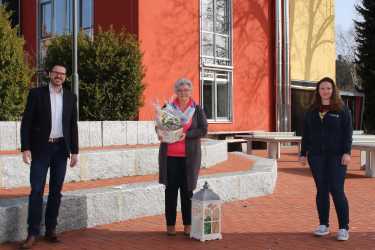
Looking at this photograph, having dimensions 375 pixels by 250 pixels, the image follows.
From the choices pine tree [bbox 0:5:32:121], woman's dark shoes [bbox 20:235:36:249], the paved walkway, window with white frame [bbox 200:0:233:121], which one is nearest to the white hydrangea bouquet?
the paved walkway

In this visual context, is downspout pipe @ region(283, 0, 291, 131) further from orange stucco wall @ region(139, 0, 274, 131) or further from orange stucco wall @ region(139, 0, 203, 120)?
orange stucco wall @ region(139, 0, 203, 120)

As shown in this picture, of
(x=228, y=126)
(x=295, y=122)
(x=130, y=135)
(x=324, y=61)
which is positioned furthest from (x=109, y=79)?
(x=324, y=61)

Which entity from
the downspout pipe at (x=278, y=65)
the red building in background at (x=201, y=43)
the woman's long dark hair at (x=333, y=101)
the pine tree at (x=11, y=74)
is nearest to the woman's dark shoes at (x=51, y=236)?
the woman's long dark hair at (x=333, y=101)

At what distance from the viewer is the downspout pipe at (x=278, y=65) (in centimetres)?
2092

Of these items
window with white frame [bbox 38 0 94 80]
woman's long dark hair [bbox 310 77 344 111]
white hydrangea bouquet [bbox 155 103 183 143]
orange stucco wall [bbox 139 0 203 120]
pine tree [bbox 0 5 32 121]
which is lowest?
white hydrangea bouquet [bbox 155 103 183 143]

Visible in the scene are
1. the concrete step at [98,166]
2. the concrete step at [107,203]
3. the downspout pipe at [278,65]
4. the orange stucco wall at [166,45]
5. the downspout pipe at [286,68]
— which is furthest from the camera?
the downspout pipe at [286,68]

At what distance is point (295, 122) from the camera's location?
2295 cm

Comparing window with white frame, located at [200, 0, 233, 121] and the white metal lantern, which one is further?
window with white frame, located at [200, 0, 233, 121]

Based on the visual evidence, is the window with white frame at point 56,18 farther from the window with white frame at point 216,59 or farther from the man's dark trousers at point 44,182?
the man's dark trousers at point 44,182

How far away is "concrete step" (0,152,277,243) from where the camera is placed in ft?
19.1

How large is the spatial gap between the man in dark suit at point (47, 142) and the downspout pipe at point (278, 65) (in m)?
15.9

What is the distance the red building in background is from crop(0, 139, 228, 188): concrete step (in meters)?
6.54

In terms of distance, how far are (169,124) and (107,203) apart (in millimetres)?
1493

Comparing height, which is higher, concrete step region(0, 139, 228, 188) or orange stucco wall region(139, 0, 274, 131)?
orange stucco wall region(139, 0, 274, 131)
